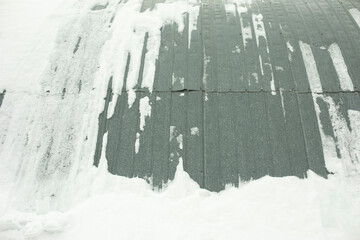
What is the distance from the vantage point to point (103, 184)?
489 centimetres

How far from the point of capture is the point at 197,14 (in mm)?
6953

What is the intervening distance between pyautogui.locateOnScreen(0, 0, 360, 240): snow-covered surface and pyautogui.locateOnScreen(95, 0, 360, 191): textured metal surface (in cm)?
14

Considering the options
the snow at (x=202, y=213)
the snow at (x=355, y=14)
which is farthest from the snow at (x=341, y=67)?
the snow at (x=202, y=213)

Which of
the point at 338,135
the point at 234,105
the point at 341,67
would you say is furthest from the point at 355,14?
the point at 234,105

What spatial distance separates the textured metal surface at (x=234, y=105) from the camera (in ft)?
16.5

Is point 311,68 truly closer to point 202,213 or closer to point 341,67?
point 341,67

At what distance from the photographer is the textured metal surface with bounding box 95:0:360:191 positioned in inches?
197

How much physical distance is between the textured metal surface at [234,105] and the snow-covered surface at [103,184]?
14 cm

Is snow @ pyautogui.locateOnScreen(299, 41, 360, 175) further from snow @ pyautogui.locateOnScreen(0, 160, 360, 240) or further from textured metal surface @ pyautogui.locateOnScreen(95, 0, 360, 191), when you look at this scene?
snow @ pyautogui.locateOnScreen(0, 160, 360, 240)

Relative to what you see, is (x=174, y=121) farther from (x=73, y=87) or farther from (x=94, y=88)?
(x=73, y=87)

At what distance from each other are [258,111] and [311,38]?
2.19 m

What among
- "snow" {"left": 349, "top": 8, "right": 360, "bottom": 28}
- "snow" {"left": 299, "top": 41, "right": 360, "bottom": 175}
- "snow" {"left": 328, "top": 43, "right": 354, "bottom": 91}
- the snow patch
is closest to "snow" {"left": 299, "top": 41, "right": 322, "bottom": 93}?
"snow" {"left": 299, "top": 41, "right": 360, "bottom": 175}

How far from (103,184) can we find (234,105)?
8.53 ft

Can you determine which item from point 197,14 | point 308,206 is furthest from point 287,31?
Result: point 308,206
